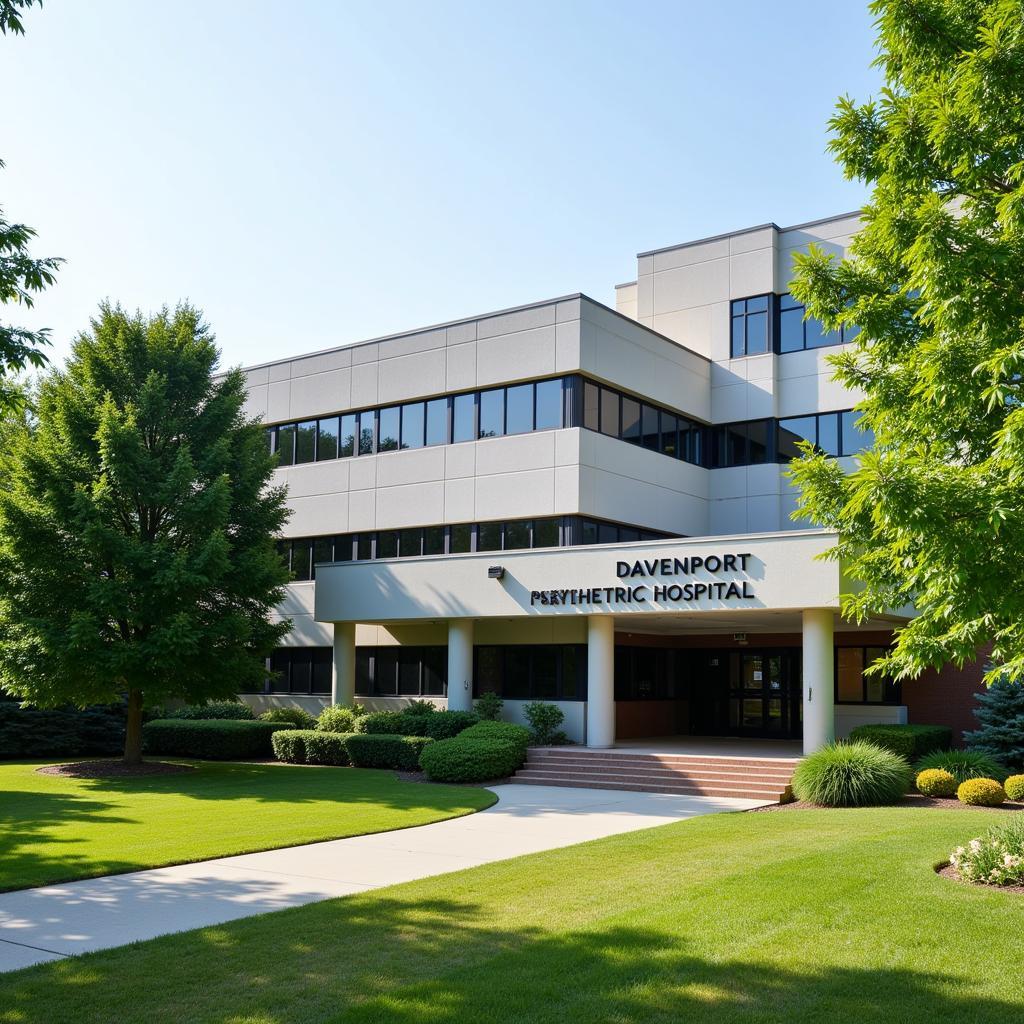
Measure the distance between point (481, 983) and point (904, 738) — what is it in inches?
669

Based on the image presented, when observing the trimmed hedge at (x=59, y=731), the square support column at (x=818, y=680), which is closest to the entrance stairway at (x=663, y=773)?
the square support column at (x=818, y=680)

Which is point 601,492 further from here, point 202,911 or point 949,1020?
point 949,1020

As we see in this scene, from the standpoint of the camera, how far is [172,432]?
25422mm

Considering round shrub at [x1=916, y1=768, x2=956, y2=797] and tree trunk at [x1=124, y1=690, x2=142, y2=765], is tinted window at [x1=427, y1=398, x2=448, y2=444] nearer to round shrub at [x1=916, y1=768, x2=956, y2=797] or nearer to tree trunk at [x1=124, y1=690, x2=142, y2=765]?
tree trunk at [x1=124, y1=690, x2=142, y2=765]

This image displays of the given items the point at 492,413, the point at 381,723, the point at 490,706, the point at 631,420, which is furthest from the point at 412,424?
the point at 381,723

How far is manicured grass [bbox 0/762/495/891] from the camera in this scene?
13445mm

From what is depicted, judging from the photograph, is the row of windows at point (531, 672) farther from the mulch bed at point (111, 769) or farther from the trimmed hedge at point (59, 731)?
the trimmed hedge at point (59, 731)

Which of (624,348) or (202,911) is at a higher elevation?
(624,348)

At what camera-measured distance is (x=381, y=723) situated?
27312 millimetres

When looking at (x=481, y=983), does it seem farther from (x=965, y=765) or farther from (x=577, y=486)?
(x=577, y=486)

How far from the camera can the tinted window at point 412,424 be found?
101ft

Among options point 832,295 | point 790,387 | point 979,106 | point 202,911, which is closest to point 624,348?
point 790,387

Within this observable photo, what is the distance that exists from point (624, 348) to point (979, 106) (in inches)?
729

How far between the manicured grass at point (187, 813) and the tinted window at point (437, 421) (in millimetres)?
9705
